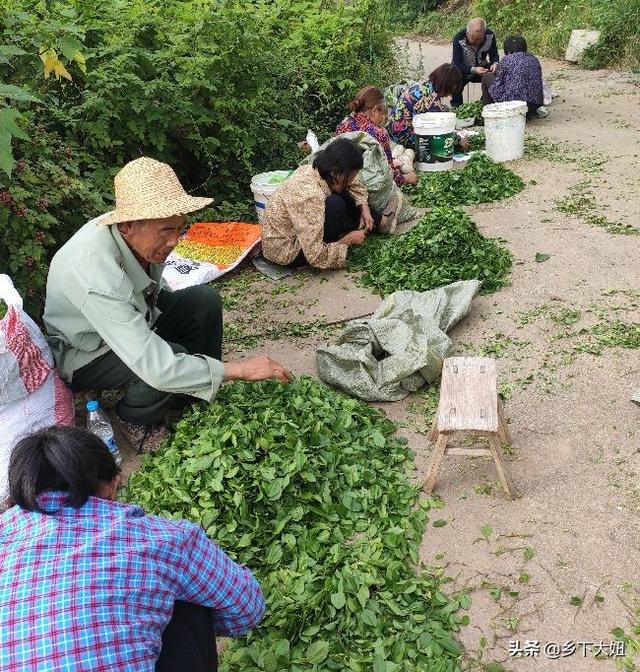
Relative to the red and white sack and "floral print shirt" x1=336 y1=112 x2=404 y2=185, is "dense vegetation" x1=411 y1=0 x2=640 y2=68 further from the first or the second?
the red and white sack

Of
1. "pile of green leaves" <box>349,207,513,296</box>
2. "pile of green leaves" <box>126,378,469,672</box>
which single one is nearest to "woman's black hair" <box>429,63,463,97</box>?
"pile of green leaves" <box>349,207,513,296</box>

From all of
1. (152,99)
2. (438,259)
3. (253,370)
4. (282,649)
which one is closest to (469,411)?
(253,370)

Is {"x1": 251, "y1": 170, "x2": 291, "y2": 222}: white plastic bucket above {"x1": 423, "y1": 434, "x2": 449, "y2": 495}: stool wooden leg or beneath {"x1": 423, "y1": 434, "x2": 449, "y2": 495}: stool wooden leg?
above

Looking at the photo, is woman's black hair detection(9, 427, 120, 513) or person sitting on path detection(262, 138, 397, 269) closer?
woman's black hair detection(9, 427, 120, 513)

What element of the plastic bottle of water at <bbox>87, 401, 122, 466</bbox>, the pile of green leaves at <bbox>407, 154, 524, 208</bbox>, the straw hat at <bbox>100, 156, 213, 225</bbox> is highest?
the straw hat at <bbox>100, 156, 213, 225</bbox>

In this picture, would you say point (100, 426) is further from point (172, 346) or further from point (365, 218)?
point (365, 218)

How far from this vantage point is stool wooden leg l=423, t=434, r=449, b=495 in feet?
9.58

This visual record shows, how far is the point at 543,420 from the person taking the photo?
3.40m

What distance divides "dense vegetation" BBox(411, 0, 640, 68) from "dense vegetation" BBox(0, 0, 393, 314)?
628cm

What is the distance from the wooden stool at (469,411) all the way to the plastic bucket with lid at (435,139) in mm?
4194

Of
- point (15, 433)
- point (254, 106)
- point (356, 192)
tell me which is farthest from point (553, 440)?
point (254, 106)

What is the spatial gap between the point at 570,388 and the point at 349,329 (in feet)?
4.02

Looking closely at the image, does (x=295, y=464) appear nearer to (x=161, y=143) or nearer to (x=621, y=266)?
(x=621, y=266)

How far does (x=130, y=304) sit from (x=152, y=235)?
314mm
